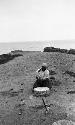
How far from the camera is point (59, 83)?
1650 cm

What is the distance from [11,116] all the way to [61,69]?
8.96 meters

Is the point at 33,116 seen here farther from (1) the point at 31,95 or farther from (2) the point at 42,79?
(2) the point at 42,79

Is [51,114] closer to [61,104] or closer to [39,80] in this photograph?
[61,104]

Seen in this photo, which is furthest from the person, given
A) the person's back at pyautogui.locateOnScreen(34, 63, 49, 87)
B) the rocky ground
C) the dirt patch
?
the dirt patch

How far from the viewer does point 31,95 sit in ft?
46.6

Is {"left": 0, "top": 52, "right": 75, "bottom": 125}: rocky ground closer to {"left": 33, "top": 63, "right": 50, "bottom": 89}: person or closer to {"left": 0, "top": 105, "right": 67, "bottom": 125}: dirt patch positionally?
{"left": 0, "top": 105, "right": 67, "bottom": 125}: dirt patch

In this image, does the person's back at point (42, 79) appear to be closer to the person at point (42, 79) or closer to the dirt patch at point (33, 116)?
the person at point (42, 79)

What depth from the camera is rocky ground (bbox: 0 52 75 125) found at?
1112cm

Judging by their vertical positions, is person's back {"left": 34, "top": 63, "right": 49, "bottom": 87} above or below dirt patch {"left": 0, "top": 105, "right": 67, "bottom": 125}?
above

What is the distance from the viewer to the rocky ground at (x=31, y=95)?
11117 millimetres

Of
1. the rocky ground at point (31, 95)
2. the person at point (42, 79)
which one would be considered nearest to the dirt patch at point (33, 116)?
the rocky ground at point (31, 95)

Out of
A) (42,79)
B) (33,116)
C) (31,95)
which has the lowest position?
(33,116)

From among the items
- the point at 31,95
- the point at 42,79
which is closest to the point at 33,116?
the point at 31,95

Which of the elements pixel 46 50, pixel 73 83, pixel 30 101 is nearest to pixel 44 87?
pixel 30 101
